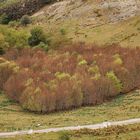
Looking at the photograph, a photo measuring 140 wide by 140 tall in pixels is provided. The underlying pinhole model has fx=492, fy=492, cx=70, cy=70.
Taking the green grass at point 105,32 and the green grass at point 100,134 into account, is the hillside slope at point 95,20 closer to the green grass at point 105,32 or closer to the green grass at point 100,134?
the green grass at point 105,32

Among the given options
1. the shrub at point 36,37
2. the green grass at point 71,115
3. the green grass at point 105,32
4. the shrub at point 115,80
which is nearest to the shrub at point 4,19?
the green grass at point 105,32

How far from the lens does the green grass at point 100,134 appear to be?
7312 centimetres

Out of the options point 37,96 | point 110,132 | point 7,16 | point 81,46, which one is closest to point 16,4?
point 7,16

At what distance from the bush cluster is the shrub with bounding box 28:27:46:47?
10.3m

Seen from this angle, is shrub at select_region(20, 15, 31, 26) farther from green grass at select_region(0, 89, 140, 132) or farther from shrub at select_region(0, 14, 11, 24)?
green grass at select_region(0, 89, 140, 132)

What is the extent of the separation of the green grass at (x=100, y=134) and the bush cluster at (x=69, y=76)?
2419 centimetres

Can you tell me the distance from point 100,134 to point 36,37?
7197cm

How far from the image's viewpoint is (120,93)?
356 ft

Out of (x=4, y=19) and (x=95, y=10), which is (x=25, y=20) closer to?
(x=4, y=19)

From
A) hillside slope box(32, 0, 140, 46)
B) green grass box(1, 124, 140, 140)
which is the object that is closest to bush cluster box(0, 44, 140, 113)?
hillside slope box(32, 0, 140, 46)

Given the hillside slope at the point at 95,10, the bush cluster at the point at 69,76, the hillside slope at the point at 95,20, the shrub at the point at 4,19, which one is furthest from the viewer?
the shrub at the point at 4,19

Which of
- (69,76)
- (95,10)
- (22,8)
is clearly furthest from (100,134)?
(22,8)

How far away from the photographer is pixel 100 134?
2965 inches

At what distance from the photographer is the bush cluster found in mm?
101375
